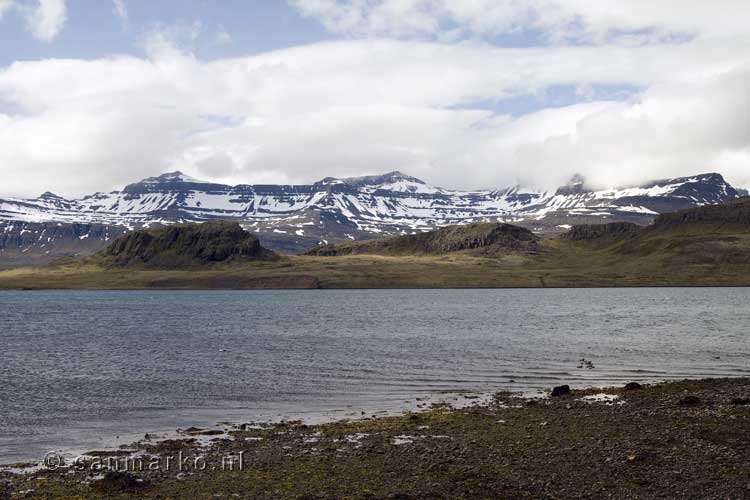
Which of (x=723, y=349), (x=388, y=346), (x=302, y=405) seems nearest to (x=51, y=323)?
(x=388, y=346)

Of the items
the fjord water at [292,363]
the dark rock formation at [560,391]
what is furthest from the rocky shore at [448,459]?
the fjord water at [292,363]

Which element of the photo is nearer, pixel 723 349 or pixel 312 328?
pixel 723 349

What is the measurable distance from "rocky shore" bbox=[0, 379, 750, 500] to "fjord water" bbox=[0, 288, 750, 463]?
19.2 ft

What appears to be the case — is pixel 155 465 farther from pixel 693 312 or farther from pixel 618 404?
pixel 693 312

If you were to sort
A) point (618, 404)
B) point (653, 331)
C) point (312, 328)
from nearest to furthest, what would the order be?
point (618, 404) → point (653, 331) → point (312, 328)

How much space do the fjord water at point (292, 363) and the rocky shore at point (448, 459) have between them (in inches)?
231

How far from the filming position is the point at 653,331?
285 ft

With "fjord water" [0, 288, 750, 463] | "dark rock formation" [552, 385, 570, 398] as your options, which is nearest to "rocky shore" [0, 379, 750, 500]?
"dark rock formation" [552, 385, 570, 398]

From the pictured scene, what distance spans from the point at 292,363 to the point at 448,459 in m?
35.4

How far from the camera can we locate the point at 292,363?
2395 inches

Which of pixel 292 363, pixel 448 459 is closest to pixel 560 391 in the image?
pixel 448 459

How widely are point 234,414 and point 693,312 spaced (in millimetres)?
103149

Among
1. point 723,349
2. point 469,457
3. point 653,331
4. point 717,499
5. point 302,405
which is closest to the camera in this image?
point 717,499

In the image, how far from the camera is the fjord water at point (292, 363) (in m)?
39.9
